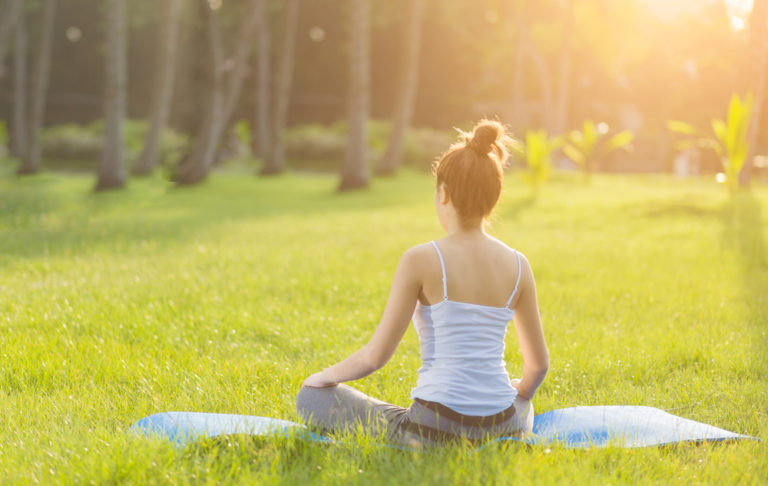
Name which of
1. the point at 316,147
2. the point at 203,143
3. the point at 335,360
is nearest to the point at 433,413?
the point at 335,360

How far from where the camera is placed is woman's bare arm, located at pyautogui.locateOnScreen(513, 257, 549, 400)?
3.23m

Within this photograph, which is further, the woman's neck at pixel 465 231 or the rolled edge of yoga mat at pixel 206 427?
the rolled edge of yoga mat at pixel 206 427

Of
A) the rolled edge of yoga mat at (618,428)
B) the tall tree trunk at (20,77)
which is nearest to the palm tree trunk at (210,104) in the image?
the tall tree trunk at (20,77)

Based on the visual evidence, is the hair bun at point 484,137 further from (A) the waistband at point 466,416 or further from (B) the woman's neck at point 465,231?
(A) the waistband at point 466,416

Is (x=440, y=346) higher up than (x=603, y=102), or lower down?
lower down

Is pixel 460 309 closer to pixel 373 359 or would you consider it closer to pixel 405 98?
pixel 373 359

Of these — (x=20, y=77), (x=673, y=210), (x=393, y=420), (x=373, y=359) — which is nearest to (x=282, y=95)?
(x=20, y=77)

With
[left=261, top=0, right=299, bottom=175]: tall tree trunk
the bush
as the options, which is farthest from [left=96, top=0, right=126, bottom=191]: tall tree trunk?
the bush

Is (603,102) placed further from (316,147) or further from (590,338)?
(590,338)

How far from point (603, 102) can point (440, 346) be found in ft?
181

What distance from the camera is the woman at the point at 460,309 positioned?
302 cm

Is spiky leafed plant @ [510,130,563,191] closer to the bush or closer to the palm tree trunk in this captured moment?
the palm tree trunk

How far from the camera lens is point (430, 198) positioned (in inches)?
775

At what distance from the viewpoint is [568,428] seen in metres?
3.57
